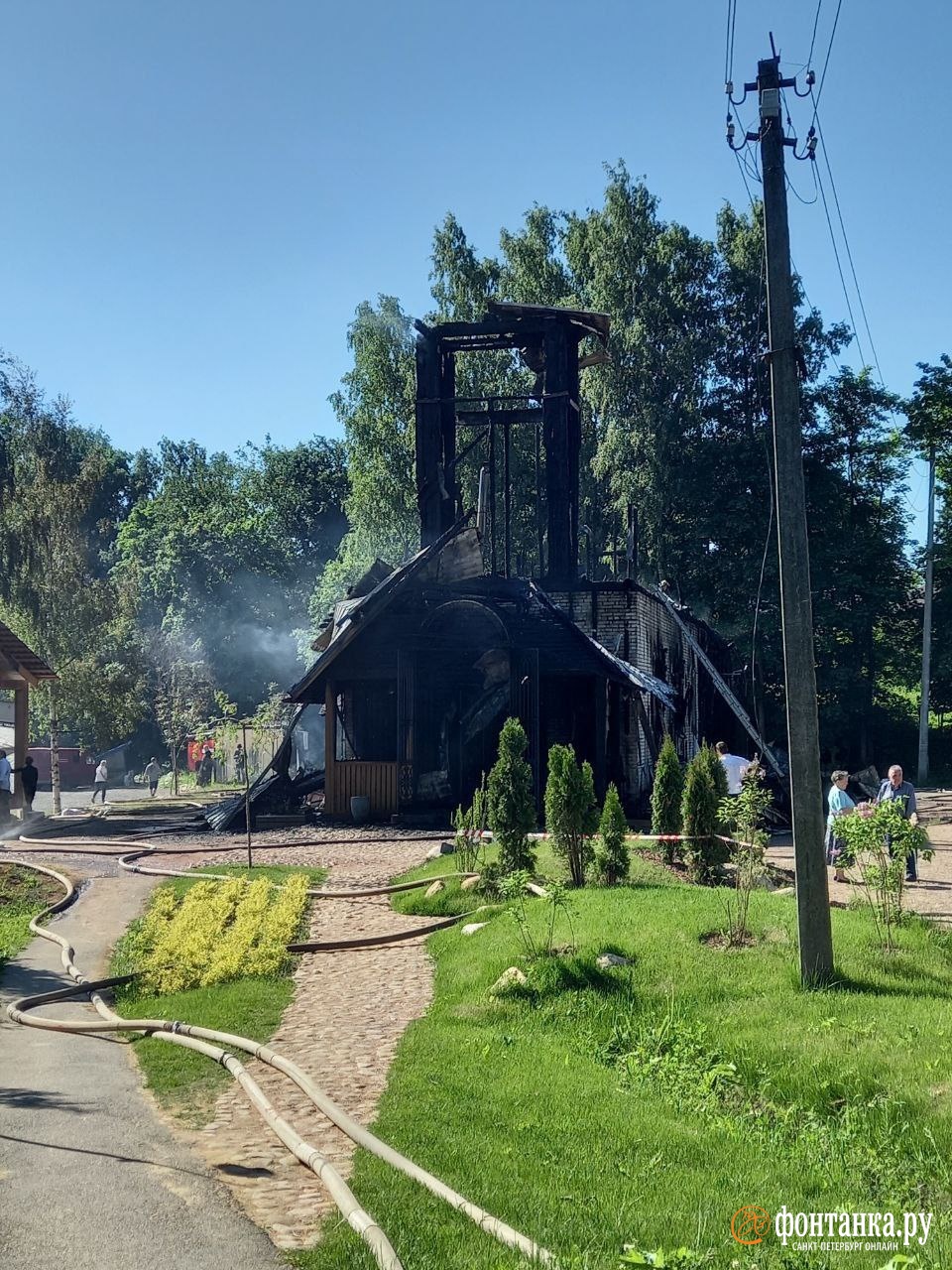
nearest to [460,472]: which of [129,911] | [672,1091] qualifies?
[129,911]

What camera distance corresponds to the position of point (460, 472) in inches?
1836

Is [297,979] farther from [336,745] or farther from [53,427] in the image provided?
[53,427]

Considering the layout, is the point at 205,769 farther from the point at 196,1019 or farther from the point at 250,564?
the point at 196,1019

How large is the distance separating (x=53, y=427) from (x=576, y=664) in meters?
20.9

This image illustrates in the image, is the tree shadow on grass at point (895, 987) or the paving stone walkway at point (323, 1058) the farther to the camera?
the tree shadow on grass at point (895, 987)

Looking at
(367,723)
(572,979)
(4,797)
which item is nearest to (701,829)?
(572,979)

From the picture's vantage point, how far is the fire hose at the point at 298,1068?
219 inches

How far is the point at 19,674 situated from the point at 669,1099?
26370 millimetres

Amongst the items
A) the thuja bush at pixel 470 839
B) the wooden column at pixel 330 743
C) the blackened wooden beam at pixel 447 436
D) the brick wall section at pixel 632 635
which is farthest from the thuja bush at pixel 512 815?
the blackened wooden beam at pixel 447 436

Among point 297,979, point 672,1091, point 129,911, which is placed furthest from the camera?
A: point 129,911

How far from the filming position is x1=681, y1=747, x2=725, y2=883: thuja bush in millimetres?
15461

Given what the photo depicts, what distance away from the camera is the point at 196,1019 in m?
10.8

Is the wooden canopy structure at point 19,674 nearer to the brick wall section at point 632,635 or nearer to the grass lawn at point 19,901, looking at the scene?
the grass lawn at point 19,901

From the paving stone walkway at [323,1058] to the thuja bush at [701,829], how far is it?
3.85m
